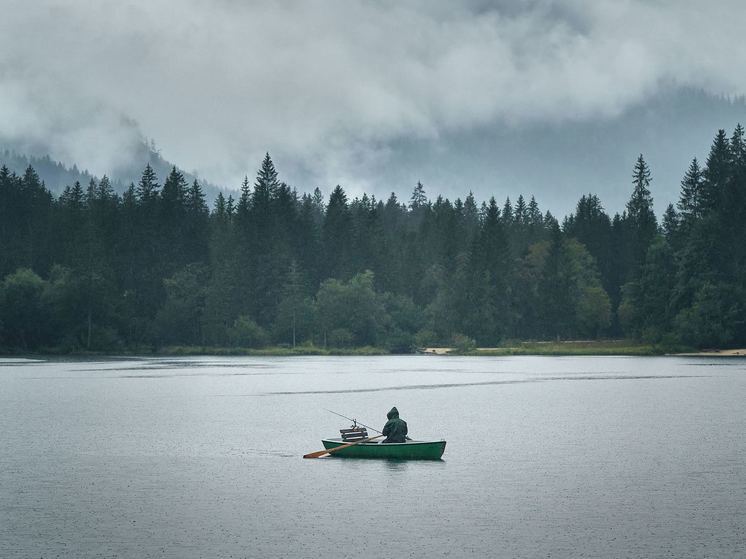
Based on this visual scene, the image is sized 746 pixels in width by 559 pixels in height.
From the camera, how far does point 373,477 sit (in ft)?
146

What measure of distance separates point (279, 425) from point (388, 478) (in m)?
23.2

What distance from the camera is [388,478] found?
145ft

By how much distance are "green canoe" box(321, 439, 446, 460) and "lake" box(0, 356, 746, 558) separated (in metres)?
0.49

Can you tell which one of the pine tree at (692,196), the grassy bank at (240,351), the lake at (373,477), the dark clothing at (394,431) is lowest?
the lake at (373,477)

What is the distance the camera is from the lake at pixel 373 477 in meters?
32.1

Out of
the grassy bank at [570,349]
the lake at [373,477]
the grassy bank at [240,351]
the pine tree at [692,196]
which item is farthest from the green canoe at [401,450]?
the pine tree at [692,196]

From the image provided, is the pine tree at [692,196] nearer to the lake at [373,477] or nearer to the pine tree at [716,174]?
the pine tree at [716,174]

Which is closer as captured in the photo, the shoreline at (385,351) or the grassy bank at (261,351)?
the shoreline at (385,351)

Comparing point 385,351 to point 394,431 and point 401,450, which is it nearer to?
point 394,431

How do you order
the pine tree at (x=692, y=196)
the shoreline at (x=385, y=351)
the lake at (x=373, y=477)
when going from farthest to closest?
1. the shoreline at (x=385, y=351)
2. the pine tree at (x=692, y=196)
3. the lake at (x=373, y=477)

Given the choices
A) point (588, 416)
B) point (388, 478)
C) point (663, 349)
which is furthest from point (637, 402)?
point (663, 349)

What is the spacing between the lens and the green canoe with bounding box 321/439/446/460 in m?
47.2

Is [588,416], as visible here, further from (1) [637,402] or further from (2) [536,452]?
(2) [536,452]

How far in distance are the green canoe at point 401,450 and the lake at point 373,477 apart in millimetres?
486
